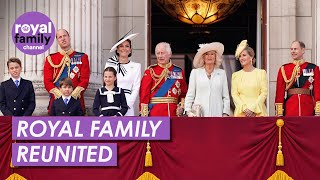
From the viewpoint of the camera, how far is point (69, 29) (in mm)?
17141

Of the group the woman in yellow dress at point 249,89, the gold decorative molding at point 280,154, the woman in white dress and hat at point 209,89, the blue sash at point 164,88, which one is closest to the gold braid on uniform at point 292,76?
the woman in yellow dress at point 249,89

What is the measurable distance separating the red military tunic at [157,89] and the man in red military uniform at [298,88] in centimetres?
151

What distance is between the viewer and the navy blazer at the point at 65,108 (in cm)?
1463

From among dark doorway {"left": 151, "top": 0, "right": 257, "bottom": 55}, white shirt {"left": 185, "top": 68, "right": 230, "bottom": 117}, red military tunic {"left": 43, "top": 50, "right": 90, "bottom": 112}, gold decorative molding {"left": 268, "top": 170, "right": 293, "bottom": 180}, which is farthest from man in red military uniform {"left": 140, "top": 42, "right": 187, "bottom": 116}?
dark doorway {"left": 151, "top": 0, "right": 257, "bottom": 55}

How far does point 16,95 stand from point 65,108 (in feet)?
2.71

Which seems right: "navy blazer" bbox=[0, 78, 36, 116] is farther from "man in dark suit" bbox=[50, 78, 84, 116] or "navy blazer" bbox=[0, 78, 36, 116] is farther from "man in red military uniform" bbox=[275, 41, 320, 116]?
"man in red military uniform" bbox=[275, 41, 320, 116]

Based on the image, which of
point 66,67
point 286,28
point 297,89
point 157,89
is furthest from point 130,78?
point 286,28

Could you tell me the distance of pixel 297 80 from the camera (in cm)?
1527

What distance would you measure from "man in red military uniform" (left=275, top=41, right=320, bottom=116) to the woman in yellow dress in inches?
24.7

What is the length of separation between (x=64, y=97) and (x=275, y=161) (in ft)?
10.7

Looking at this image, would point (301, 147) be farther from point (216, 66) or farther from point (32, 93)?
point (32, 93)

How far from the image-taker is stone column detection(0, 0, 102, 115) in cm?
1702

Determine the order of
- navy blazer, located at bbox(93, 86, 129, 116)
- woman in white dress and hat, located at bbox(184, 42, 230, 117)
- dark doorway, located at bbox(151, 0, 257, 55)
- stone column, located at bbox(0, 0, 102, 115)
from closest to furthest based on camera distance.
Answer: navy blazer, located at bbox(93, 86, 129, 116) < woman in white dress and hat, located at bbox(184, 42, 230, 117) < stone column, located at bbox(0, 0, 102, 115) < dark doorway, located at bbox(151, 0, 257, 55)

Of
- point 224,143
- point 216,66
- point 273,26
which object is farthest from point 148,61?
point 224,143
